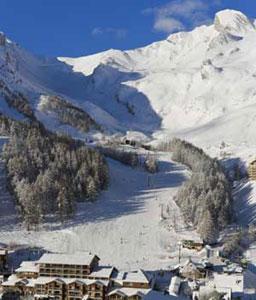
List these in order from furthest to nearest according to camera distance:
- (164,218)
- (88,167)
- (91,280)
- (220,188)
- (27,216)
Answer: (88,167) → (220,188) → (164,218) → (27,216) → (91,280)

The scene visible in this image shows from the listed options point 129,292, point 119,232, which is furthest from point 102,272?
point 119,232

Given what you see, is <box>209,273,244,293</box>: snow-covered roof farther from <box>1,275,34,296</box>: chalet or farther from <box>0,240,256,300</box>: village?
<box>1,275,34,296</box>: chalet

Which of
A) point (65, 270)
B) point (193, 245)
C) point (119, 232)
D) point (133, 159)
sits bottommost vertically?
point (65, 270)

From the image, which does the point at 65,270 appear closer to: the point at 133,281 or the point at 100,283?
the point at 100,283

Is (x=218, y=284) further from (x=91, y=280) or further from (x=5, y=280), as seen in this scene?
(x=5, y=280)

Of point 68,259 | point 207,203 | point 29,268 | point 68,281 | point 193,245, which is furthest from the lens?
point 207,203

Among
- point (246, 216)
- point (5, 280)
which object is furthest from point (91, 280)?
point (246, 216)

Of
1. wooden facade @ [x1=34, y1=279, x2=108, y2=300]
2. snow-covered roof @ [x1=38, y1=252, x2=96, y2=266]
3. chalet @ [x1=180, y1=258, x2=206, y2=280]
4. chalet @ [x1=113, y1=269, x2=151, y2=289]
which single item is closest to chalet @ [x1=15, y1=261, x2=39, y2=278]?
snow-covered roof @ [x1=38, y1=252, x2=96, y2=266]
